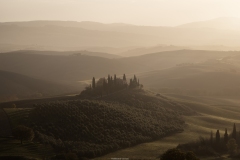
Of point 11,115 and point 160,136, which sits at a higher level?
point 11,115

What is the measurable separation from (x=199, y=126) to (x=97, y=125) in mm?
29738

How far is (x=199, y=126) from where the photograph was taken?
8925 centimetres

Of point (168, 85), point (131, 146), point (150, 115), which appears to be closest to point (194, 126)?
point (150, 115)

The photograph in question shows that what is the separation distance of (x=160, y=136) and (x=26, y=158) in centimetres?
3372

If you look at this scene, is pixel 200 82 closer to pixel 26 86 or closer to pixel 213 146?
pixel 26 86

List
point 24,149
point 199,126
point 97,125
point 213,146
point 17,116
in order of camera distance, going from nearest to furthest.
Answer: point 24,149 → point 213,146 → point 17,116 → point 97,125 → point 199,126

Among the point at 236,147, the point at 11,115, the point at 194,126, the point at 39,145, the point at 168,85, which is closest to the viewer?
the point at 39,145

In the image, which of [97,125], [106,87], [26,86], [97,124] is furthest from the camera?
[26,86]

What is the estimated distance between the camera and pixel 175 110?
102m

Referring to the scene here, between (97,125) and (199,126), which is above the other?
(97,125)

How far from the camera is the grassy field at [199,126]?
63.6 meters

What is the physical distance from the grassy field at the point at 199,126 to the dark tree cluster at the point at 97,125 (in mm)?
2485

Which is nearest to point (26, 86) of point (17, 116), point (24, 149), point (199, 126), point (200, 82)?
point (200, 82)

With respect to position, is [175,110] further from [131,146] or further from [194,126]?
[131,146]
